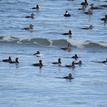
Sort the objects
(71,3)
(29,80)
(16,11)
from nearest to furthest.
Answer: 1. (29,80)
2. (16,11)
3. (71,3)

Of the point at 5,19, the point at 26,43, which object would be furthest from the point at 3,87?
the point at 5,19

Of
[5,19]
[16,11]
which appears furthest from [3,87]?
[16,11]

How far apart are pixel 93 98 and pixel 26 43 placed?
2380 cm

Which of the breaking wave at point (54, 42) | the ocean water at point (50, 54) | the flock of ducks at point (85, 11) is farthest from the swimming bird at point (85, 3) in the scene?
the breaking wave at point (54, 42)

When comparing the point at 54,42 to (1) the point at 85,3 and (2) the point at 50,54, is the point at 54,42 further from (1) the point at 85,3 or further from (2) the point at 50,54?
(1) the point at 85,3

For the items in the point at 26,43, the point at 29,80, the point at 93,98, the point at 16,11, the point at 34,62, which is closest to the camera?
the point at 93,98

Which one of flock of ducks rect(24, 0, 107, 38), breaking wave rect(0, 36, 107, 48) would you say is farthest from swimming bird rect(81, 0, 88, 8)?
breaking wave rect(0, 36, 107, 48)

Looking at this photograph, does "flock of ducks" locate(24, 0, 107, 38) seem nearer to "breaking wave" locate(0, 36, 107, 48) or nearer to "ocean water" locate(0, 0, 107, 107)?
"ocean water" locate(0, 0, 107, 107)

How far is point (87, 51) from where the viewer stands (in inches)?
2660

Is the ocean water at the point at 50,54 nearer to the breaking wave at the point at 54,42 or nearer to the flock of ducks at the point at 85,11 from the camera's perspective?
the breaking wave at the point at 54,42

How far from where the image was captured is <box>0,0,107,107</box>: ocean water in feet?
158

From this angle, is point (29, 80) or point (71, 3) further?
point (71, 3)

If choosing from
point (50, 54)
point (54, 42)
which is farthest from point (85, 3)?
point (50, 54)

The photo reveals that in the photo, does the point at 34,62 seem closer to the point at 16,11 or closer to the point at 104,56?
the point at 104,56
